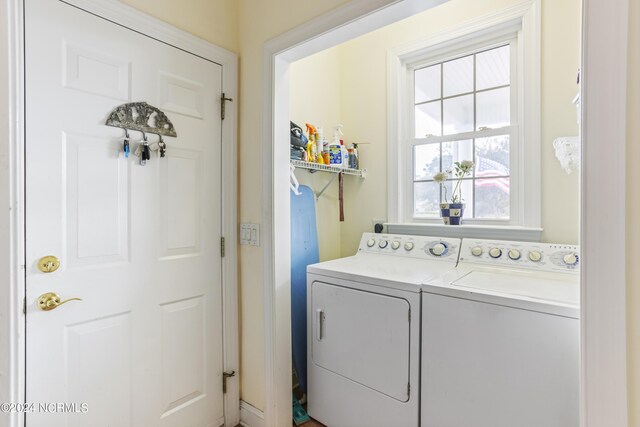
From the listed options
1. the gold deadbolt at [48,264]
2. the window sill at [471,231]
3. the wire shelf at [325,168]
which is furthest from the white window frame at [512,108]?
the gold deadbolt at [48,264]

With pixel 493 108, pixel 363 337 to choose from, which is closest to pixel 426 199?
pixel 493 108

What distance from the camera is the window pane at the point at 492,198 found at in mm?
1969

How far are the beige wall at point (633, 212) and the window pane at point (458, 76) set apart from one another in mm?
1441

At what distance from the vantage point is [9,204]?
1.03 meters

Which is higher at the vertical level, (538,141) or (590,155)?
(538,141)

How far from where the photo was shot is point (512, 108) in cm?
193

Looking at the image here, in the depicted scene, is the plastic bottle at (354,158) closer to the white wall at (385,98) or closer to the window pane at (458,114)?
the white wall at (385,98)

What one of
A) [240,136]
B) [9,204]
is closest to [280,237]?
[240,136]

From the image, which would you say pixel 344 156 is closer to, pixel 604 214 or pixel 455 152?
pixel 455 152

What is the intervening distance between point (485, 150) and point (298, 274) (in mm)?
1484

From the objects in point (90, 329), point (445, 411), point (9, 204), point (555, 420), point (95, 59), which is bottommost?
point (445, 411)

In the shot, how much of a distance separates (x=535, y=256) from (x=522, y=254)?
0.06 metres

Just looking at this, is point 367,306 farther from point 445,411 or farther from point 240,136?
point 240,136

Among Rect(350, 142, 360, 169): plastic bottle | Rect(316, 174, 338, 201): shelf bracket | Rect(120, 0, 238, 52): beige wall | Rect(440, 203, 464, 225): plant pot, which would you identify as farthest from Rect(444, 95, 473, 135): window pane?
Rect(120, 0, 238, 52): beige wall
